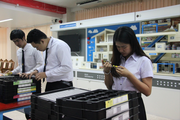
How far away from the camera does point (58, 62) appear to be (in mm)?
1915

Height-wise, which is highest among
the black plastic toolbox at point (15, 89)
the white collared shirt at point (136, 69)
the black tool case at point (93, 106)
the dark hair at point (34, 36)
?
the dark hair at point (34, 36)

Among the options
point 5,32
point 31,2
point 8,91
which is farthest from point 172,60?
point 5,32

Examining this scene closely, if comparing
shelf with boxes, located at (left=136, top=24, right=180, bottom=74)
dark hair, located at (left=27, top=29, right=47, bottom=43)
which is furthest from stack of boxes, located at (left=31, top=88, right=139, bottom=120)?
shelf with boxes, located at (left=136, top=24, right=180, bottom=74)

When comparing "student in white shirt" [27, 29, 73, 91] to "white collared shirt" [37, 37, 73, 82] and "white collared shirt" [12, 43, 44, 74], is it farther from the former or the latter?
"white collared shirt" [12, 43, 44, 74]

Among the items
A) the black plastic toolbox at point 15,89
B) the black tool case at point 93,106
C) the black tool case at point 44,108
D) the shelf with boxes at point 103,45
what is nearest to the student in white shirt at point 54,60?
the black plastic toolbox at point 15,89

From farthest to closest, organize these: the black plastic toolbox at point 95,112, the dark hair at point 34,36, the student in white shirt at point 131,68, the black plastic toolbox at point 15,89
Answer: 1. the dark hair at point 34,36
2. the black plastic toolbox at point 15,89
3. the student in white shirt at point 131,68
4. the black plastic toolbox at point 95,112

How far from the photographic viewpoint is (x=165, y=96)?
3000mm

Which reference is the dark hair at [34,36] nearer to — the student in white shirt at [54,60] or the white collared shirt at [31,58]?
the student in white shirt at [54,60]

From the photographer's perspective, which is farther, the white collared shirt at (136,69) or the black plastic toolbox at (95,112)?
the white collared shirt at (136,69)

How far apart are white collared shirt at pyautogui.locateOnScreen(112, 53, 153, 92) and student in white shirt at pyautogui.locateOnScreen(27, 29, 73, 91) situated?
0.74 metres

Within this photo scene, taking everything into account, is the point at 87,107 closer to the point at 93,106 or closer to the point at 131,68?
the point at 93,106

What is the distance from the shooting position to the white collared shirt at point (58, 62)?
5.97 ft

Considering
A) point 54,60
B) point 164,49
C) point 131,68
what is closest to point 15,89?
point 54,60

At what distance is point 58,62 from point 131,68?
0.94m
